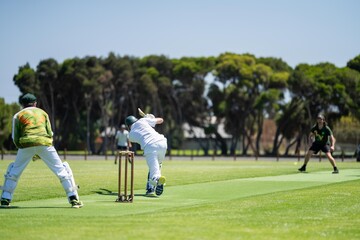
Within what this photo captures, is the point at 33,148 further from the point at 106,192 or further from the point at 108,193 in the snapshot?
the point at 106,192

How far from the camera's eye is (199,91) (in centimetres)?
8194

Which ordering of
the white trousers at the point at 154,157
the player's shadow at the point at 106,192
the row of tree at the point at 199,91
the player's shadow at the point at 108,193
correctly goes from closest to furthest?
the white trousers at the point at 154,157 → the player's shadow at the point at 108,193 → the player's shadow at the point at 106,192 → the row of tree at the point at 199,91

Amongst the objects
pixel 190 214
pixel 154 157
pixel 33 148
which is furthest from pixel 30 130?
pixel 154 157

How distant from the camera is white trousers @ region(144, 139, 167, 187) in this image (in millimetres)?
16250

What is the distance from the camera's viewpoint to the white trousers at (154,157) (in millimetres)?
16250

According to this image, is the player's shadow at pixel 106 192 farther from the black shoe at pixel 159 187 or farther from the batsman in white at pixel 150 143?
the black shoe at pixel 159 187

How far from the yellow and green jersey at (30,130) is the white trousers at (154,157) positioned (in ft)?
11.0

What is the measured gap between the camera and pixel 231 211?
12.8 meters

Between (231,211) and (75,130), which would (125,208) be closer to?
(231,211)

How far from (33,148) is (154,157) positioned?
12.5ft

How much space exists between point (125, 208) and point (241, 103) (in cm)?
6531

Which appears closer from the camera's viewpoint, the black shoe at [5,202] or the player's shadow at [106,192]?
the black shoe at [5,202]

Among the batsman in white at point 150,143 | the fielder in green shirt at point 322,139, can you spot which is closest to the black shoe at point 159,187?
the batsman in white at point 150,143

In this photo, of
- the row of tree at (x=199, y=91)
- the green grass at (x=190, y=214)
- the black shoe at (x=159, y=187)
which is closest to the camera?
the green grass at (x=190, y=214)
